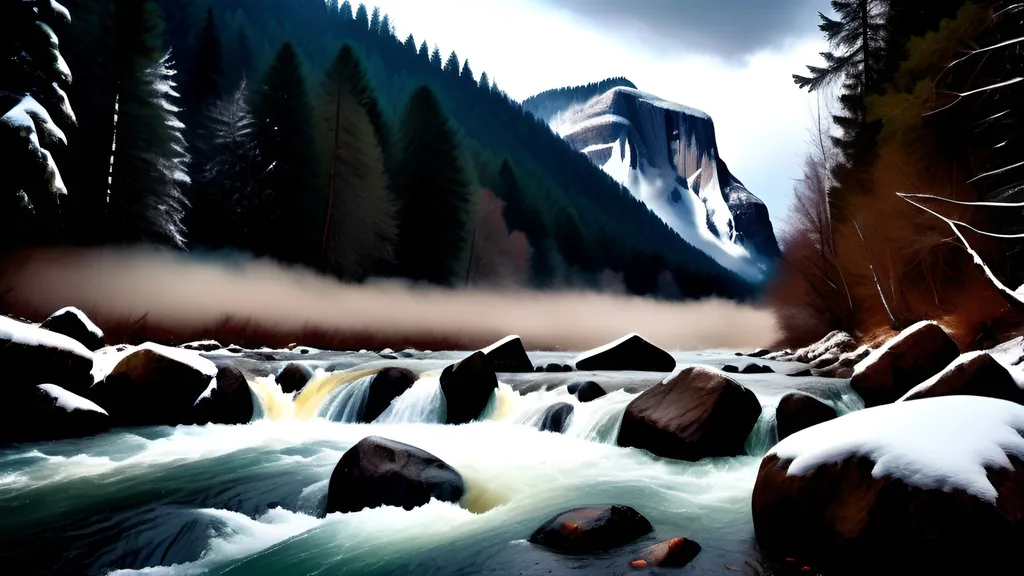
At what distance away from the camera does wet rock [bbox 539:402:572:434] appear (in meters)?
9.39

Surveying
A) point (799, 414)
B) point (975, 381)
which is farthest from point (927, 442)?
point (975, 381)

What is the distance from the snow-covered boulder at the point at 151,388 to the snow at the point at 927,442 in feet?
33.9

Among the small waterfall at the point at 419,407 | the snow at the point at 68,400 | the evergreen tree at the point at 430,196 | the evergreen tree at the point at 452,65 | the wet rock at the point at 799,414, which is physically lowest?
the small waterfall at the point at 419,407

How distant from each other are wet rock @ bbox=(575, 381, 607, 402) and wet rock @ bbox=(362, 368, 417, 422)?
12.4 feet

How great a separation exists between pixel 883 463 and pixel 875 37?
2577cm

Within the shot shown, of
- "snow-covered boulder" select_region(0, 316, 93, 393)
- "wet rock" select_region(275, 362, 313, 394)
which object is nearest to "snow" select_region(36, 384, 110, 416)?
"snow-covered boulder" select_region(0, 316, 93, 393)

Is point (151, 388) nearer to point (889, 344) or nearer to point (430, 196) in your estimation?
point (889, 344)

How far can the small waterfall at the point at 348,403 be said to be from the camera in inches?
434

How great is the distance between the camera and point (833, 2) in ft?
75.7

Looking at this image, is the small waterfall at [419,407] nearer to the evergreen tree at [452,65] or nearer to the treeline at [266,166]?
the treeline at [266,166]

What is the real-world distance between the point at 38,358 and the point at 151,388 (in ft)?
6.36

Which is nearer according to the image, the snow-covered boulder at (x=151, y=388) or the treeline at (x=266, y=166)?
the snow-covered boulder at (x=151, y=388)

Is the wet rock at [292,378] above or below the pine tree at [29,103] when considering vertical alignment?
below

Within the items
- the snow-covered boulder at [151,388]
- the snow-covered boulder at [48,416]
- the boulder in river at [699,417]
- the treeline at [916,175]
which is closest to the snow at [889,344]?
the treeline at [916,175]
